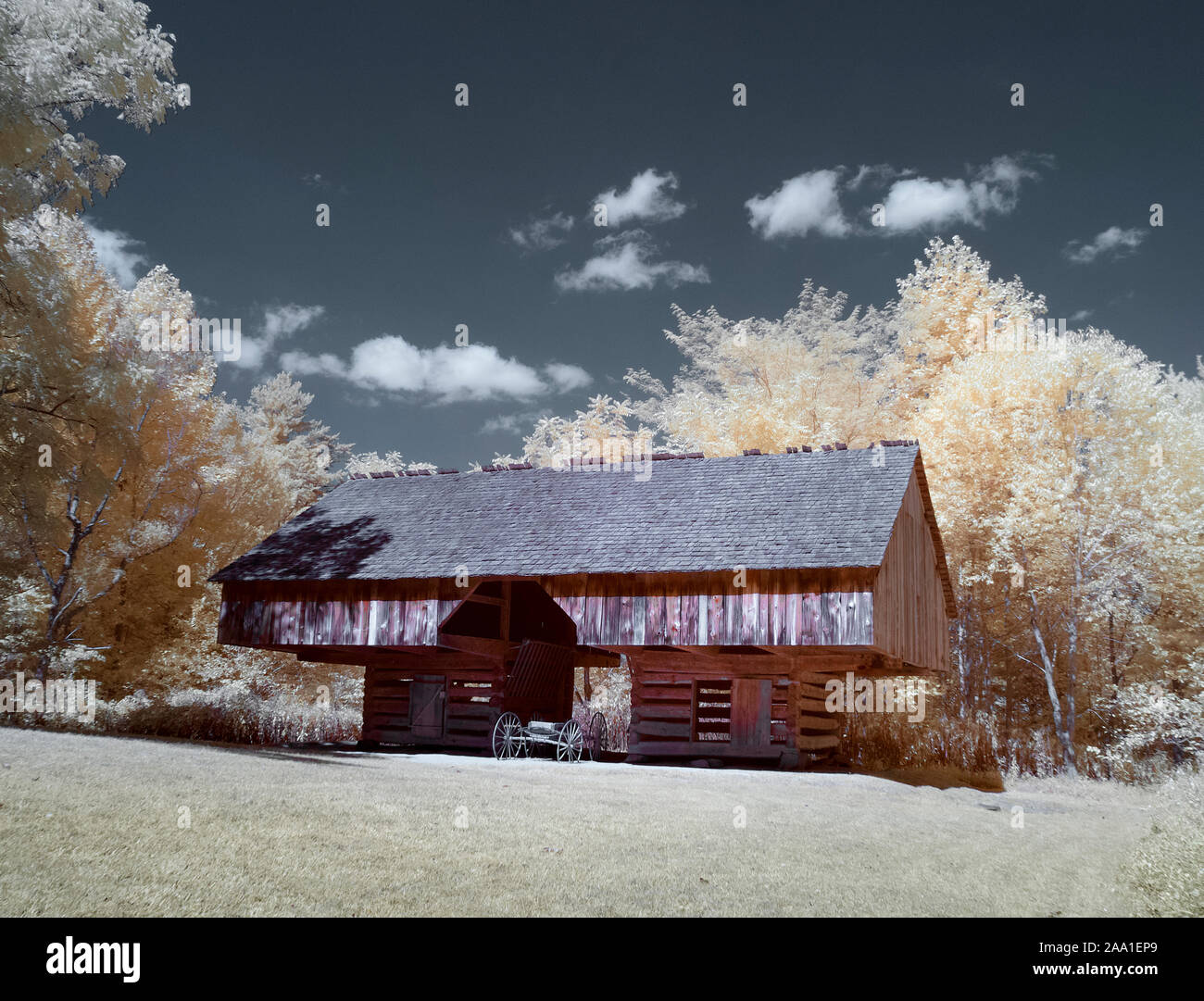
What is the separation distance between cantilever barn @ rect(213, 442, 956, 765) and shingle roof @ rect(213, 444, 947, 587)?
5 centimetres

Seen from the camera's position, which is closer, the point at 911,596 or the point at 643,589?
the point at 643,589

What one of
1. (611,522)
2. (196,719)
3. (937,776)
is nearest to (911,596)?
(937,776)

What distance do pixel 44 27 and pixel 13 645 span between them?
12.4 meters

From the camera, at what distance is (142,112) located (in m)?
17.3

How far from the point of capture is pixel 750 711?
19.5 metres

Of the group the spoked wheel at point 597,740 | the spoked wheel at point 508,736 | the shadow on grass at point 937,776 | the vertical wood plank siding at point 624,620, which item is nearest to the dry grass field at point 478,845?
the shadow on grass at point 937,776

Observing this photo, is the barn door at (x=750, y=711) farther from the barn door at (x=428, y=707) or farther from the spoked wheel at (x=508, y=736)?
the barn door at (x=428, y=707)

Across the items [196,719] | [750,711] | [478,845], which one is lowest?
[196,719]

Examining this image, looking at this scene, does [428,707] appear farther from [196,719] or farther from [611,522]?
[611,522]

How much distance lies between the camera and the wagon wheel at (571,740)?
18141mm

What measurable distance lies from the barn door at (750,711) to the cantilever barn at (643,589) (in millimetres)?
40

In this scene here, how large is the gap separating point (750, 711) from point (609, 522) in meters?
4.76
